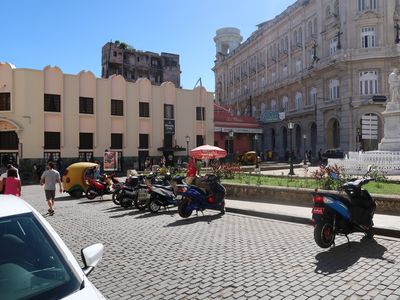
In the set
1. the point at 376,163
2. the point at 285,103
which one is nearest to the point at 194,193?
the point at 376,163

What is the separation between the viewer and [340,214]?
6.77 metres

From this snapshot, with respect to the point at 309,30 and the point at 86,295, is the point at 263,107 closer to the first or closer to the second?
the point at 309,30

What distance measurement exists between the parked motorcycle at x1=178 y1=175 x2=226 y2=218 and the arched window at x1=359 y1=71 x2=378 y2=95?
3316 centimetres

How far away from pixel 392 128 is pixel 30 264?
78.3ft

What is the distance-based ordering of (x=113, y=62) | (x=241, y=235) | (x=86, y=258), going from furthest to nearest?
(x=113, y=62) → (x=241, y=235) → (x=86, y=258)

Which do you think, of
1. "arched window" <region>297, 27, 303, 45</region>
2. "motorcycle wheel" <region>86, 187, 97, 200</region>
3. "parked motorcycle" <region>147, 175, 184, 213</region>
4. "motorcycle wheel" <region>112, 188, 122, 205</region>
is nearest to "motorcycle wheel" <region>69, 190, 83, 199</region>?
"motorcycle wheel" <region>86, 187, 97, 200</region>

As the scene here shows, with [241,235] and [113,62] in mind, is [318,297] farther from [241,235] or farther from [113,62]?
[113,62]

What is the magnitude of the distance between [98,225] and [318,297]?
21.9ft

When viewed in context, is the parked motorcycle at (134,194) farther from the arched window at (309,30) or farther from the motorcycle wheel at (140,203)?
the arched window at (309,30)

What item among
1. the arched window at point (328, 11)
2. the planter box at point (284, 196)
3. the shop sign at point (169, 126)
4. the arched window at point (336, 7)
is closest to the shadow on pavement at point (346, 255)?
the planter box at point (284, 196)

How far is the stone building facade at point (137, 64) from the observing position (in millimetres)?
69250

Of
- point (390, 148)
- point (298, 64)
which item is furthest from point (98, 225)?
point (298, 64)

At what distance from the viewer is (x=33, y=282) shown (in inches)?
98.8

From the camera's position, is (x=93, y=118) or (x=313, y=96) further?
(x=313, y=96)
